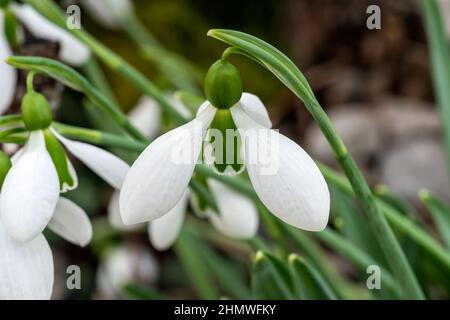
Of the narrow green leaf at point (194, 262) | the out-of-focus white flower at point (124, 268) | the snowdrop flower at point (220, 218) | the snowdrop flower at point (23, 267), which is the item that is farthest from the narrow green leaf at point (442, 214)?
the out-of-focus white flower at point (124, 268)

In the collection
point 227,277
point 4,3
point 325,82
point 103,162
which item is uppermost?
point 325,82

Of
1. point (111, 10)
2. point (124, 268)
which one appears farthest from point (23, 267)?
point (124, 268)

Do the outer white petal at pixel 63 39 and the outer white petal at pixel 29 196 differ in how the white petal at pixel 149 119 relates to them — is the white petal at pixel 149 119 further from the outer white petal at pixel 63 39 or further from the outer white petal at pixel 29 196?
the outer white petal at pixel 29 196

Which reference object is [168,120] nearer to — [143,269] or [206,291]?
[206,291]

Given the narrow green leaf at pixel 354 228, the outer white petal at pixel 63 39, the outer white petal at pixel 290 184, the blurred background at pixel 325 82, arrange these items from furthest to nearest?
the blurred background at pixel 325 82, the narrow green leaf at pixel 354 228, the outer white petal at pixel 63 39, the outer white petal at pixel 290 184

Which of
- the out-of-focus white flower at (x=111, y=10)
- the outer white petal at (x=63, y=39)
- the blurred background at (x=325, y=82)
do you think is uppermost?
the blurred background at (x=325, y=82)

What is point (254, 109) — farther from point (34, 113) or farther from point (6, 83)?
point (6, 83)

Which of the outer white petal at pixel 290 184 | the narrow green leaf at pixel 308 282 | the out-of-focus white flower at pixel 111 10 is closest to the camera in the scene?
the outer white petal at pixel 290 184
